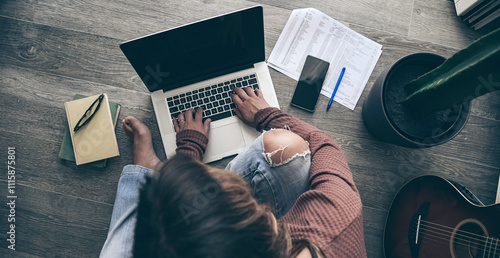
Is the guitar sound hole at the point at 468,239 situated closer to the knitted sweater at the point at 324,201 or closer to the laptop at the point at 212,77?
the knitted sweater at the point at 324,201

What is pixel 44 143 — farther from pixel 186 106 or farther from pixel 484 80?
pixel 484 80

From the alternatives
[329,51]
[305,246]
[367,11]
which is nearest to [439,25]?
[367,11]

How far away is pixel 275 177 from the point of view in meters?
0.84

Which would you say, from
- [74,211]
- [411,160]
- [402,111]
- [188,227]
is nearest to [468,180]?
[411,160]

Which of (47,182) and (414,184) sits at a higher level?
(414,184)

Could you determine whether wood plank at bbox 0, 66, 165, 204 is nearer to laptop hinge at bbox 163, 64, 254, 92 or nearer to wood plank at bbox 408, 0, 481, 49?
laptop hinge at bbox 163, 64, 254, 92

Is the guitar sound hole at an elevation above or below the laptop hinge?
below

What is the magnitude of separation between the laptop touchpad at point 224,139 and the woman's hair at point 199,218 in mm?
325

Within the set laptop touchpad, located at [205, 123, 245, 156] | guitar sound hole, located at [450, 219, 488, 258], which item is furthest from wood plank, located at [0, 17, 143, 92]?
guitar sound hole, located at [450, 219, 488, 258]

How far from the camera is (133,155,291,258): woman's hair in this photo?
51 cm

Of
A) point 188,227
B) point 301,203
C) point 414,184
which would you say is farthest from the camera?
point 414,184

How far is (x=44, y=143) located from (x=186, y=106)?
0.54 metres

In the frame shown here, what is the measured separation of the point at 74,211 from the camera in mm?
970

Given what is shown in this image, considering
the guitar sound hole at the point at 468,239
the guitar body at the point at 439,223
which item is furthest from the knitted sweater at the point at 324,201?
the guitar sound hole at the point at 468,239
